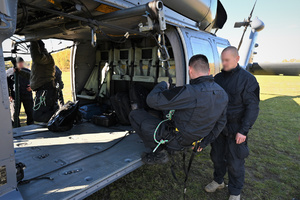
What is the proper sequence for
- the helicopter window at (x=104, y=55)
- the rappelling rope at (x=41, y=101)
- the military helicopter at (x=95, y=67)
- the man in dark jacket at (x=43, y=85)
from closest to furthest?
the military helicopter at (x=95, y=67)
the man in dark jacket at (x=43, y=85)
the rappelling rope at (x=41, y=101)
the helicopter window at (x=104, y=55)

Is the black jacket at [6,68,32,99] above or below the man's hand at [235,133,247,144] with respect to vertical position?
above

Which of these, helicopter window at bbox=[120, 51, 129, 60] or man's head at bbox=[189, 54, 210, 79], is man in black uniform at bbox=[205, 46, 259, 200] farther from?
helicopter window at bbox=[120, 51, 129, 60]

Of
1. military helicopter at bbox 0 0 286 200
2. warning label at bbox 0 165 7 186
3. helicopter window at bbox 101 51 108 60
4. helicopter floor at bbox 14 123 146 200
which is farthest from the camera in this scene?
helicopter window at bbox 101 51 108 60

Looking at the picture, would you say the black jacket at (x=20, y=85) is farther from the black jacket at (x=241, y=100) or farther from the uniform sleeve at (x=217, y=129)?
the black jacket at (x=241, y=100)

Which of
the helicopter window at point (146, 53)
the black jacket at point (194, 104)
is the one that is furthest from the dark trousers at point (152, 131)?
the helicopter window at point (146, 53)

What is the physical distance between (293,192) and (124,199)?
96.2 inches

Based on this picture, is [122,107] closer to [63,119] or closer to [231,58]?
[63,119]

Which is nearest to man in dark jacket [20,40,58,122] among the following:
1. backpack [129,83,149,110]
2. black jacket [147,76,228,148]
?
backpack [129,83,149,110]

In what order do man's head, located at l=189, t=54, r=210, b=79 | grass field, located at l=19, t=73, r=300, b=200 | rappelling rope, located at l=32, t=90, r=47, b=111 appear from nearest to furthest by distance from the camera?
man's head, located at l=189, t=54, r=210, b=79, grass field, located at l=19, t=73, r=300, b=200, rappelling rope, located at l=32, t=90, r=47, b=111

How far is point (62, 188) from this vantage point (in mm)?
1922

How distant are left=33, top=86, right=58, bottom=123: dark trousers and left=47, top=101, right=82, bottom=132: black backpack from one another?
0.39 meters

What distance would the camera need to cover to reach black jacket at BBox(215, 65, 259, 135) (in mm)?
2291

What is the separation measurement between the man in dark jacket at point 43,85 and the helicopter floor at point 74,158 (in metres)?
0.34

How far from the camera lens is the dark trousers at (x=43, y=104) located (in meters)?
4.04
